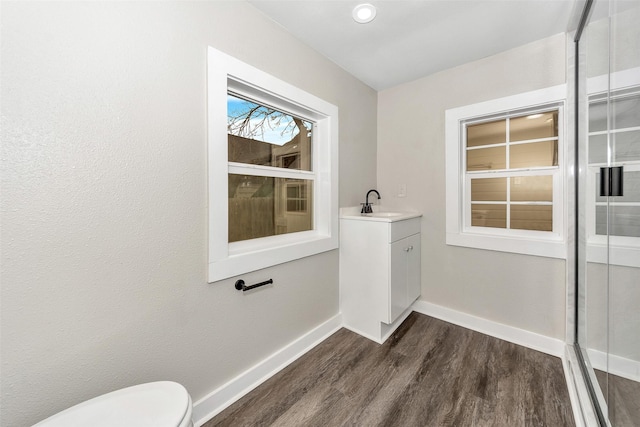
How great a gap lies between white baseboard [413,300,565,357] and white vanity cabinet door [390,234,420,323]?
0.66 feet

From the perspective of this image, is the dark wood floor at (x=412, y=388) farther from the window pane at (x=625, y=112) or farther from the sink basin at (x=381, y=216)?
the window pane at (x=625, y=112)

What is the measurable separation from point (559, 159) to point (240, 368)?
2.76 metres

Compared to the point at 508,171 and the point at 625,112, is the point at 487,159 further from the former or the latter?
the point at 625,112

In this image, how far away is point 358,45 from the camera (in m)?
1.99

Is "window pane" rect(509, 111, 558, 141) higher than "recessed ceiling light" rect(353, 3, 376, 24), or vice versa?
"recessed ceiling light" rect(353, 3, 376, 24)

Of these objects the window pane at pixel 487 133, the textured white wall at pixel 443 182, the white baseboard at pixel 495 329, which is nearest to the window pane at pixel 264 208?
the textured white wall at pixel 443 182

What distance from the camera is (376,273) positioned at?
211cm

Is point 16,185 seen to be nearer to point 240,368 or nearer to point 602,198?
point 240,368

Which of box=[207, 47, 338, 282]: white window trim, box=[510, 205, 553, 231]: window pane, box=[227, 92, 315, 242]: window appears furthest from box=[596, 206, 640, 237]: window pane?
box=[227, 92, 315, 242]: window

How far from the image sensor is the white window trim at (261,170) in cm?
140

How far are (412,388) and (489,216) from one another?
1.63 meters

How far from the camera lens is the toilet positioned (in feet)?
2.69

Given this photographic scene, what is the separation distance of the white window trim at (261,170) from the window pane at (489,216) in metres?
1.33

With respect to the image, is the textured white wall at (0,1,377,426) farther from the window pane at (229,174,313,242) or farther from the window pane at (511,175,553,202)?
the window pane at (511,175,553,202)
